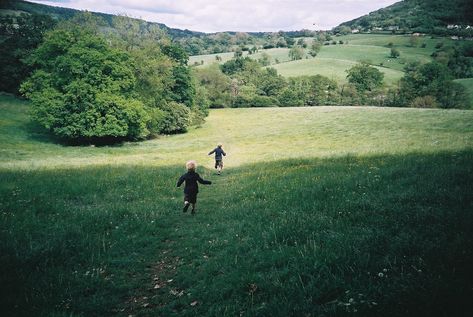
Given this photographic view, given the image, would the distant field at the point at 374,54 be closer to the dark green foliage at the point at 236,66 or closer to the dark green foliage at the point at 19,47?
the dark green foliage at the point at 236,66

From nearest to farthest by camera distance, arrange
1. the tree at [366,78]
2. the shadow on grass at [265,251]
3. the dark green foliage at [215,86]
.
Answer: the shadow on grass at [265,251]
the dark green foliage at [215,86]
the tree at [366,78]

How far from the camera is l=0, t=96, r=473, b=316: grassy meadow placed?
5.17 metres

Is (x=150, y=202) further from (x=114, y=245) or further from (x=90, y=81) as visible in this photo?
(x=90, y=81)

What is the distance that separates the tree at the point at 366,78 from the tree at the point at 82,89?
290ft

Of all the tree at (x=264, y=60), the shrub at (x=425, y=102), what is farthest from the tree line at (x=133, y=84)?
the tree at (x=264, y=60)

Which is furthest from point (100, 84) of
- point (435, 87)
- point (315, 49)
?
point (315, 49)

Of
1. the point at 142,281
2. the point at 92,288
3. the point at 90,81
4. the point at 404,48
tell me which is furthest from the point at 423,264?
the point at 404,48

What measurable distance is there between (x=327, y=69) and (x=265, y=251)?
13341 centimetres

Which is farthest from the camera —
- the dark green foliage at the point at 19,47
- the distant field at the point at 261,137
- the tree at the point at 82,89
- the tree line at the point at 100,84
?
the dark green foliage at the point at 19,47

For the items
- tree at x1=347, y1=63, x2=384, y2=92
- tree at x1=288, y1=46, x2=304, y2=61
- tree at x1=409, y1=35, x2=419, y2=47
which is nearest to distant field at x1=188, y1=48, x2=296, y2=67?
tree at x1=288, y1=46, x2=304, y2=61

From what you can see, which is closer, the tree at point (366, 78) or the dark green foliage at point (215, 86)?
the dark green foliage at point (215, 86)

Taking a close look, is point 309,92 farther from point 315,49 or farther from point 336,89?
point 315,49

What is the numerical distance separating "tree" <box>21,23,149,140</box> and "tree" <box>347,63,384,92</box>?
8832cm

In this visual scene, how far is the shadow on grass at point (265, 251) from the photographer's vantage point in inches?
201
